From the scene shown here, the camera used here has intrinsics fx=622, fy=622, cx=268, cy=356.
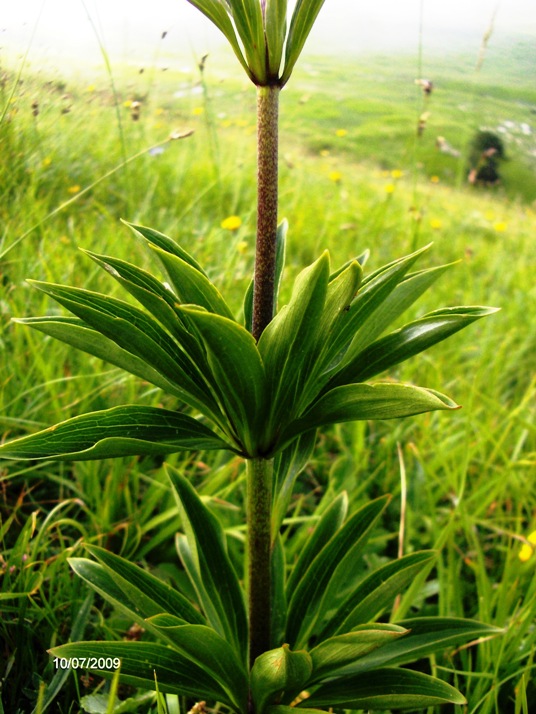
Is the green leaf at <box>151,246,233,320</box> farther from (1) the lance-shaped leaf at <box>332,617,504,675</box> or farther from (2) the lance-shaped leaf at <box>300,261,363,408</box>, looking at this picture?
(1) the lance-shaped leaf at <box>332,617,504,675</box>

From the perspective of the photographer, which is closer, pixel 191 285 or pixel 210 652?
pixel 191 285

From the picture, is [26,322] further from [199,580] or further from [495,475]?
[495,475]

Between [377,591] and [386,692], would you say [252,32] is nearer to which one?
[377,591]

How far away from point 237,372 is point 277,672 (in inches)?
14.4

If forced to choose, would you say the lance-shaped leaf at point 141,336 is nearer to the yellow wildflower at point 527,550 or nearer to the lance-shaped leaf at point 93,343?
the lance-shaped leaf at point 93,343

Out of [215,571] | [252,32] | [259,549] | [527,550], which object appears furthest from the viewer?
[527,550]

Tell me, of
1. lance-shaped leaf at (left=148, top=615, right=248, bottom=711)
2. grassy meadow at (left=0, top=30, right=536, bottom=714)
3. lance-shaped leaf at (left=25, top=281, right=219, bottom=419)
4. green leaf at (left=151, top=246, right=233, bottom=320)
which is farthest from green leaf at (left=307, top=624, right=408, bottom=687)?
green leaf at (left=151, top=246, right=233, bottom=320)

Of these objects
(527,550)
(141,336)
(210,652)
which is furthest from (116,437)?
(527,550)

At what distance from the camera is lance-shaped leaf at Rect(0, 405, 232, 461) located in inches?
27.2

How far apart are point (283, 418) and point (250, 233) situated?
212 centimetres

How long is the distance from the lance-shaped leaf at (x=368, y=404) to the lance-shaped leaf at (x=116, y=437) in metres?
0.11

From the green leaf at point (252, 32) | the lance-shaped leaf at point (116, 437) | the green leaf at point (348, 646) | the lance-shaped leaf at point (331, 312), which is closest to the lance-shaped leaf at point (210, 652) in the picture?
the green leaf at point (348, 646)

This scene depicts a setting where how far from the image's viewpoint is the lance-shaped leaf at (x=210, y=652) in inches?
30.1

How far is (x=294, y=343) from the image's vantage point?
0.70 meters
